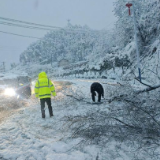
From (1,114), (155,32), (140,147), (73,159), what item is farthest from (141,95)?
(155,32)

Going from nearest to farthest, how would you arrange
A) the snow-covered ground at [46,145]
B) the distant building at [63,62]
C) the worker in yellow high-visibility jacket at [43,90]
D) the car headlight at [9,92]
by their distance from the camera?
the snow-covered ground at [46,145]
the worker in yellow high-visibility jacket at [43,90]
the car headlight at [9,92]
the distant building at [63,62]

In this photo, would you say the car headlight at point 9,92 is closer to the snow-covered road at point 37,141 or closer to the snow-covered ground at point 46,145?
the snow-covered road at point 37,141

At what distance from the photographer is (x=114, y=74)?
821 inches

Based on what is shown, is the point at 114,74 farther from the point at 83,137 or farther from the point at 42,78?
the point at 83,137

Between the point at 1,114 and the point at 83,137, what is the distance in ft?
13.3

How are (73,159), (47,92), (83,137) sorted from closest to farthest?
1. (73,159)
2. (83,137)
3. (47,92)

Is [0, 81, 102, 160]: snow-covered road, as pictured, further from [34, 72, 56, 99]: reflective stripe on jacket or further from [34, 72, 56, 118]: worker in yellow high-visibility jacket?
[34, 72, 56, 99]: reflective stripe on jacket

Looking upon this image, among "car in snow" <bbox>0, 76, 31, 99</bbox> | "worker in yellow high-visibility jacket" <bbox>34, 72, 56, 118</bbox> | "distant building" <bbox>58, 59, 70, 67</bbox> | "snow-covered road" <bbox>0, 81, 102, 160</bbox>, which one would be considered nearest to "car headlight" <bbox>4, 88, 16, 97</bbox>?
"car in snow" <bbox>0, 76, 31, 99</bbox>

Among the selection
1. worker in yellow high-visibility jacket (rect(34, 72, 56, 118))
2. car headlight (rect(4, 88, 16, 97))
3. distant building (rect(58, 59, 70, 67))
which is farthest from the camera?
distant building (rect(58, 59, 70, 67))

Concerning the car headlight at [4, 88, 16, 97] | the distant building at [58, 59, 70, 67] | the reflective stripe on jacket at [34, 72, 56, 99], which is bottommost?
the car headlight at [4, 88, 16, 97]

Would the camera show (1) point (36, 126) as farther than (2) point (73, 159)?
Yes

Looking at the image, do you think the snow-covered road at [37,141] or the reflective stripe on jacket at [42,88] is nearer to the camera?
the snow-covered road at [37,141]

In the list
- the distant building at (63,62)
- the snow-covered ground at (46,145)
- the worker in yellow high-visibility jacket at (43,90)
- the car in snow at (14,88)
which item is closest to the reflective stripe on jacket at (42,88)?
the worker in yellow high-visibility jacket at (43,90)

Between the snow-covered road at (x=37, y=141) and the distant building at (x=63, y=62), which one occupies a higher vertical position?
the distant building at (x=63, y=62)
